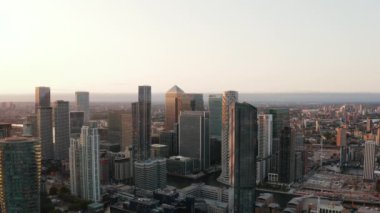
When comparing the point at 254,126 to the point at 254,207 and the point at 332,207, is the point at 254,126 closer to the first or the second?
the point at 254,207

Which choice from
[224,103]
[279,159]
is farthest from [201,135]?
[279,159]

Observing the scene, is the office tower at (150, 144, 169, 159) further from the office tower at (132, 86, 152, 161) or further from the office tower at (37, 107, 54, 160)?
the office tower at (37, 107, 54, 160)

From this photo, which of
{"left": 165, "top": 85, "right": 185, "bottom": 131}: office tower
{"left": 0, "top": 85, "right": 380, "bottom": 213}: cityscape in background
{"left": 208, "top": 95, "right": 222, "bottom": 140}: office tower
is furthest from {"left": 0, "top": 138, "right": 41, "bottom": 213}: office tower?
{"left": 165, "top": 85, "right": 185, "bottom": 131}: office tower

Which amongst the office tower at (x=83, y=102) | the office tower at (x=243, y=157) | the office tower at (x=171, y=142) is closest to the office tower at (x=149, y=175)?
the office tower at (x=243, y=157)

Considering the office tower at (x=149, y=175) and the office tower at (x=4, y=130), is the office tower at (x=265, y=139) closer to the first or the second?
the office tower at (x=149, y=175)

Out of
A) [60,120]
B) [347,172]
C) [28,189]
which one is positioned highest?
[60,120]

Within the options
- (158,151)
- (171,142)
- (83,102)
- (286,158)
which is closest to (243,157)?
(286,158)
